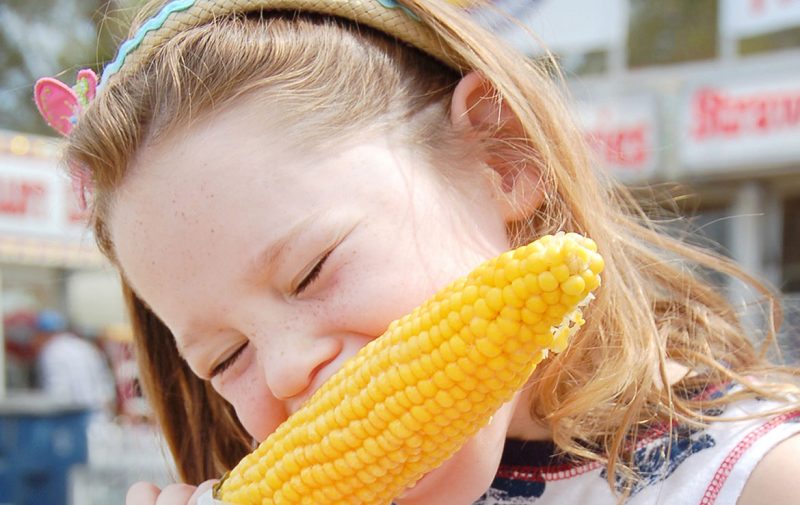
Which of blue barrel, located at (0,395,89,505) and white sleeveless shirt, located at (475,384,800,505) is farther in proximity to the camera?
blue barrel, located at (0,395,89,505)

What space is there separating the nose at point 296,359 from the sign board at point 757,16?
20.2ft

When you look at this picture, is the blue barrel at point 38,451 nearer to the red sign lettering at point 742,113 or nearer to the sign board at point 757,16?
the red sign lettering at point 742,113

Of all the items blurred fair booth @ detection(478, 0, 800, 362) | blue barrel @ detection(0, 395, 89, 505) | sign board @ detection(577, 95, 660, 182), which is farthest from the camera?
sign board @ detection(577, 95, 660, 182)

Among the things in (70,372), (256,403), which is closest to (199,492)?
(256,403)

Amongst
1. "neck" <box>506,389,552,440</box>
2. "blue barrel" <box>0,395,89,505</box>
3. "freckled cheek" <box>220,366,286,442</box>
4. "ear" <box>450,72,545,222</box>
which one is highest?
"ear" <box>450,72,545,222</box>

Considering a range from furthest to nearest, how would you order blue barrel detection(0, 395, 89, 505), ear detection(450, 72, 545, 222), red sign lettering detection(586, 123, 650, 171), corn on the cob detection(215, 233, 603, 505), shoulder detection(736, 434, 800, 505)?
red sign lettering detection(586, 123, 650, 171) → blue barrel detection(0, 395, 89, 505) → ear detection(450, 72, 545, 222) → shoulder detection(736, 434, 800, 505) → corn on the cob detection(215, 233, 603, 505)

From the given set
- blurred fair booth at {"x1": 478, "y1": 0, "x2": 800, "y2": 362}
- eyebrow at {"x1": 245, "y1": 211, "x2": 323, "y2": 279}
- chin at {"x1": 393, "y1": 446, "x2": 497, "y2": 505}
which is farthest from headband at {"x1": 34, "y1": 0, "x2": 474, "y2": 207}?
blurred fair booth at {"x1": 478, "y1": 0, "x2": 800, "y2": 362}

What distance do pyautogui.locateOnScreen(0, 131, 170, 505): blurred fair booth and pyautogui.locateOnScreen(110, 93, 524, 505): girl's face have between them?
0.59 metres

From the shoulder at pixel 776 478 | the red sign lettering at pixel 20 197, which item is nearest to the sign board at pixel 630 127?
the red sign lettering at pixel 20 197

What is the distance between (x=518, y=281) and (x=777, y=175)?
6.60 m

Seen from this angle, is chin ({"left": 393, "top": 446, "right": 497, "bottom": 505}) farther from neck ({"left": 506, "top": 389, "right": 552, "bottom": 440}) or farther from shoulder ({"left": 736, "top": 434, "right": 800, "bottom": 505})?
shoulder ({"left": 736, "top": 434, "right": 800, "bottom": 505})

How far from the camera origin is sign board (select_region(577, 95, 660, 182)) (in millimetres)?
6957

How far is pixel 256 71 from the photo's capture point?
1.36 m

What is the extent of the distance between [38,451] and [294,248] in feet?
19.2
